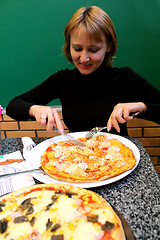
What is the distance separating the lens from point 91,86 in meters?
1.59

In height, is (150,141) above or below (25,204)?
below

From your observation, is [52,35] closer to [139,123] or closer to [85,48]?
[85,48]

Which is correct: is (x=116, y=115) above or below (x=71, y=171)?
above

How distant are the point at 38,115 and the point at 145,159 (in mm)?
633

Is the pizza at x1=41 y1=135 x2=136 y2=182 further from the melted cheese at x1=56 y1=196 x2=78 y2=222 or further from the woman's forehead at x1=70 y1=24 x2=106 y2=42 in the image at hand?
the woman's forehead at x1=70 y1=24 x2=106 y2=42

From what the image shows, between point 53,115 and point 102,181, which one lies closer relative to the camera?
point 102,181

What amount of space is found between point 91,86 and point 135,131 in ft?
2.71

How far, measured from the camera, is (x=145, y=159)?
1.00 m

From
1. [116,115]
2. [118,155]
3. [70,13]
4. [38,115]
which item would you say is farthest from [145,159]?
[70,13]

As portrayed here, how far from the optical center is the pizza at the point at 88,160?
0.87 m

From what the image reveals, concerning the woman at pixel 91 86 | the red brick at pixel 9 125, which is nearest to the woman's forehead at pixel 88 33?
the woman at pixel 91 86

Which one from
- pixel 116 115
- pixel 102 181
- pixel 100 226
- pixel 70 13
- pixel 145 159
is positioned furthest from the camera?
pixel 70 13

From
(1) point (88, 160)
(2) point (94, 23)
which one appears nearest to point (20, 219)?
(1) point (88, 160)

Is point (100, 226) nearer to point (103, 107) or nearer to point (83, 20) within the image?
point (103, 107)
